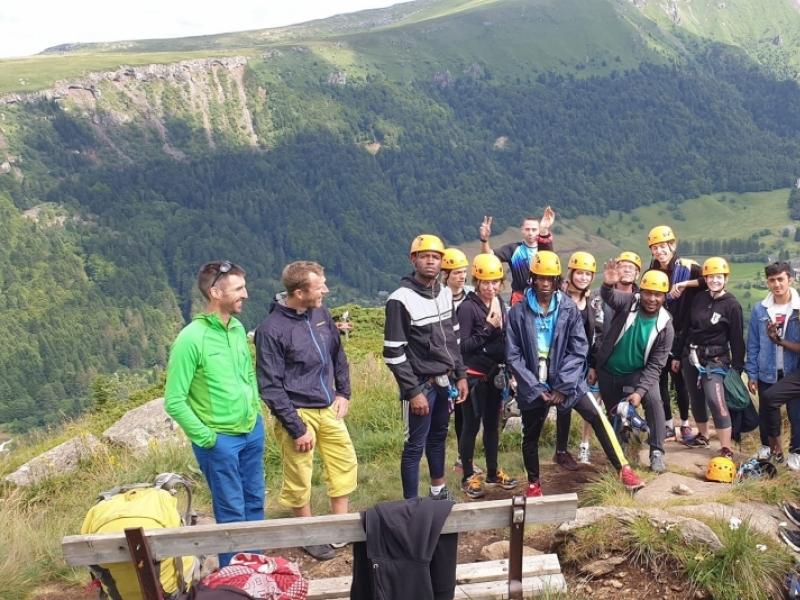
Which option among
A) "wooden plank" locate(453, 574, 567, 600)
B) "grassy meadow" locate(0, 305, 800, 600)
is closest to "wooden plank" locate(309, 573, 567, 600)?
"wooden plank" locate(453, 574, 567, 600)

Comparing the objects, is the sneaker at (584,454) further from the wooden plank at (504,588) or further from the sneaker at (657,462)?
the wooden plank at (504,588)

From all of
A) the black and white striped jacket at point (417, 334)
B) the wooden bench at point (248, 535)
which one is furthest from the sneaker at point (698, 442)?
the wooden bench at point (248, 535)

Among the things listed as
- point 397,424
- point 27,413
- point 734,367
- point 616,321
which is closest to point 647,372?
point 616,321

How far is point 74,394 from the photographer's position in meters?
132

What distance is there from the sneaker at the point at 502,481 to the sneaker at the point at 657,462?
1427 mm

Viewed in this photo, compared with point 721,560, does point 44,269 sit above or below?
below

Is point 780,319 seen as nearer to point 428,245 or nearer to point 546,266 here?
point 546,266

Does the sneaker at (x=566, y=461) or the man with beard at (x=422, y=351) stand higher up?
the man with beard at (x=422, y=351)

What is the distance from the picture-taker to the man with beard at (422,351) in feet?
18.7

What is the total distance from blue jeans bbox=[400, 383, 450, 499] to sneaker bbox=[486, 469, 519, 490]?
41.9 inches

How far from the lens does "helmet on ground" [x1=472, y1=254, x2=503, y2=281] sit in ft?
21.5

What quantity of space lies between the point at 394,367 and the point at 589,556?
210 cm

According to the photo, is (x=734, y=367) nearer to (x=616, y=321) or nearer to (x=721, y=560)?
(x=616, y=321)

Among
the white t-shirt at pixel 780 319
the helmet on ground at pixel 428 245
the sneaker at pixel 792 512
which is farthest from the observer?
the white t-shirt at pixel 780 319
